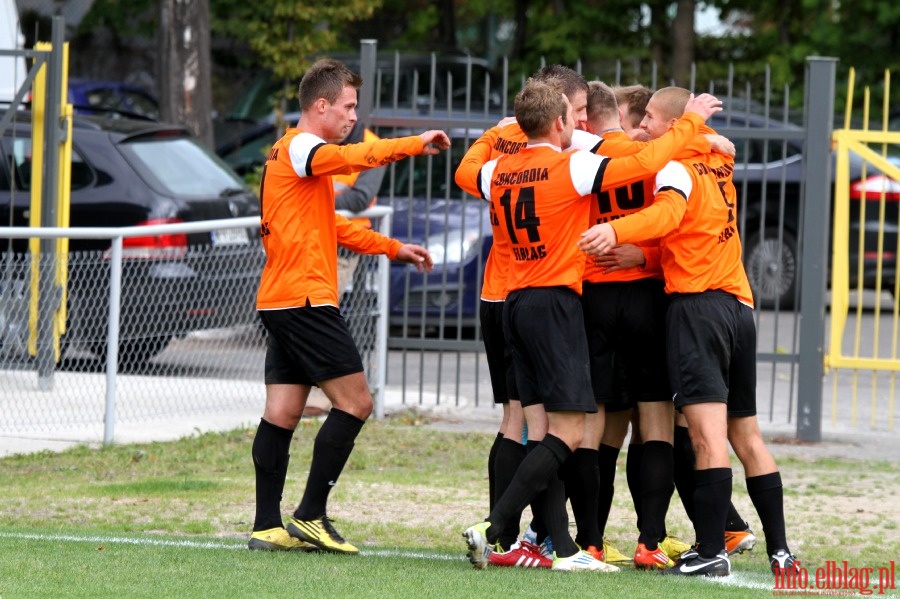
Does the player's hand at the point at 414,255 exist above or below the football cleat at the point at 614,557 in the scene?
above

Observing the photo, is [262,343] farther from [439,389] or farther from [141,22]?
[141,22]

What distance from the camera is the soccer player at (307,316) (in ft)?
20.6

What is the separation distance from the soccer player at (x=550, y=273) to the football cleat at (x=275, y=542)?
2.94 feet

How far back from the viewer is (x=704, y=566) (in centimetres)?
583

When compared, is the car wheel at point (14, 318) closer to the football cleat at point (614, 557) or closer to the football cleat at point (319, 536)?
the football cleat at point (319, 536)

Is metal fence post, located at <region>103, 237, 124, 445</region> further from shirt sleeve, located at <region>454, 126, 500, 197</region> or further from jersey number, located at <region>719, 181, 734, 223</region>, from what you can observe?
jersey number, located at <region>719, 181, 734, 223</region>

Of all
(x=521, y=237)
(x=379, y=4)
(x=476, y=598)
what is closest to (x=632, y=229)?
(x=521, y=237)

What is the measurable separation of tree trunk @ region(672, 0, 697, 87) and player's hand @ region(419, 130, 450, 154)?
48.5ft

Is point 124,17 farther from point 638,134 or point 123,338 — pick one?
point 638,134

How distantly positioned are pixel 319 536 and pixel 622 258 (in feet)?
5.57

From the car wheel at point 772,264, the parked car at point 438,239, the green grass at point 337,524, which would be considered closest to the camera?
the green grass at point 337,524

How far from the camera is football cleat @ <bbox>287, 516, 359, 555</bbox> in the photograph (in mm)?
6223

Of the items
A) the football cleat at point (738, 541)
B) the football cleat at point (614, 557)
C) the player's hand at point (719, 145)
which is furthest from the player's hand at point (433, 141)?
the football cleat at point (738, 541)

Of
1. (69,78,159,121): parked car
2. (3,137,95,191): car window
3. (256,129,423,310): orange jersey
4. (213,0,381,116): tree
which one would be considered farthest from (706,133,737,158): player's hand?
(69,78,159,121): parked car
